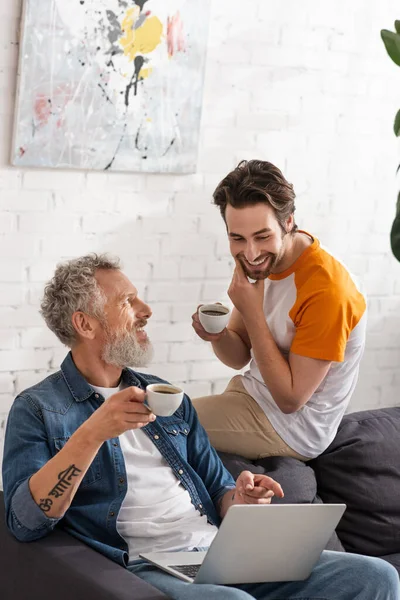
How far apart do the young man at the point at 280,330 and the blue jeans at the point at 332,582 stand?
0.56 m

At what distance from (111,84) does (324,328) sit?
3.89 ft

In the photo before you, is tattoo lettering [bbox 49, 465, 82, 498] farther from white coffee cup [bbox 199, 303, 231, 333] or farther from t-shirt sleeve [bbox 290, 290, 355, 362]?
t-shirt sleeve [bbox 290, 290, 355, 362]

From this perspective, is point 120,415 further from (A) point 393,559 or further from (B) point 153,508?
(A) point 393,559

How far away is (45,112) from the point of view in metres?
3.12

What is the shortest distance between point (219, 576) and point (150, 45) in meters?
1.90

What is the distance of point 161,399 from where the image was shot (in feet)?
6.47

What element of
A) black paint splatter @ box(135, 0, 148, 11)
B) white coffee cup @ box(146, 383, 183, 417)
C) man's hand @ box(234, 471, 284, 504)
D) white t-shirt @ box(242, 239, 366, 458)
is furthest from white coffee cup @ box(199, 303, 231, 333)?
black paint splatter @ box(135, 0, 148, 11)

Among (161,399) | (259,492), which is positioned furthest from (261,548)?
(161,399)

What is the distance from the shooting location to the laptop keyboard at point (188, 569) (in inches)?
84.3

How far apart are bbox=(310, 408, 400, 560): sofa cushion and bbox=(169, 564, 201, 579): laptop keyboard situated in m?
0.82

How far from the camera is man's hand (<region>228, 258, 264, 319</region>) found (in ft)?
8.95

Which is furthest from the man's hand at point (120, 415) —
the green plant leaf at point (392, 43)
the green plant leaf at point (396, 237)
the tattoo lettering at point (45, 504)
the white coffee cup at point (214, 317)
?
the green plant leaf at point (392, 43)

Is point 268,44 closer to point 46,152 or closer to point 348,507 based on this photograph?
point 46,152

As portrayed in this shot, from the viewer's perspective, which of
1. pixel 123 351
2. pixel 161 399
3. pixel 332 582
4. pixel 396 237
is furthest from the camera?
pixel 396 237
